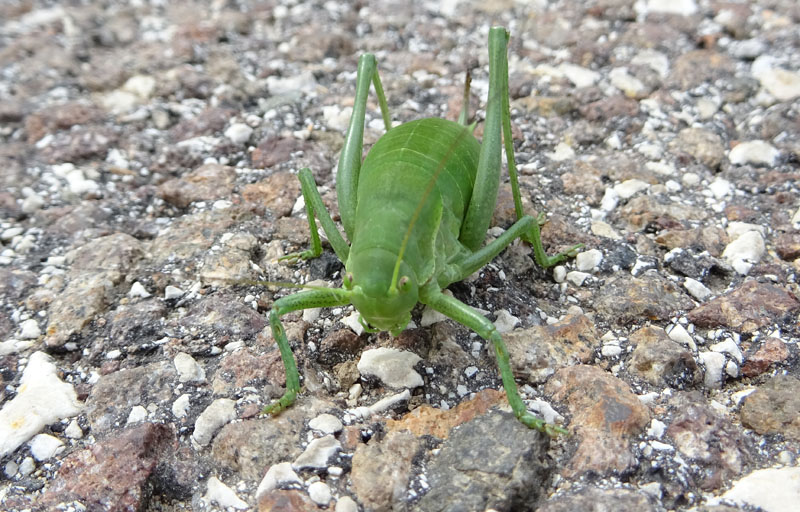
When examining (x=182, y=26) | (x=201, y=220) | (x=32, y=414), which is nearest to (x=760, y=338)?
(x=201, y=220)

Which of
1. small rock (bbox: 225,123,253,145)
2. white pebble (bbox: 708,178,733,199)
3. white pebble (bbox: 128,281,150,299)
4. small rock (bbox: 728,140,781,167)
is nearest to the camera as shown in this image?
white pebble (bbox: 128,281,150,299)

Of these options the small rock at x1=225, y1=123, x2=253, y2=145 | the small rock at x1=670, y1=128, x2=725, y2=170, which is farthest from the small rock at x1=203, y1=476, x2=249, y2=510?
the small rock at x1=670, y1=128, x2=725, y2=170

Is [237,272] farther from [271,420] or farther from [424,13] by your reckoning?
[424,13]

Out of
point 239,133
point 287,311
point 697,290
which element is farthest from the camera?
point 239,133

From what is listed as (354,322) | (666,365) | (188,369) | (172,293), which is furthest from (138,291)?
(666,365)

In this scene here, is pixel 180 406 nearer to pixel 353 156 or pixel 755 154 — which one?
pixel 353 156

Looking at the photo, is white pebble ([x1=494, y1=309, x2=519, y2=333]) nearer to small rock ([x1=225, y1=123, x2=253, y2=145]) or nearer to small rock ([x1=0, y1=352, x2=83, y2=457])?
small rock ([x1=0, y1=352, x2=83, y2=457])

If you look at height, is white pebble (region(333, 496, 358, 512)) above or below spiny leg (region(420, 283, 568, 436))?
below
